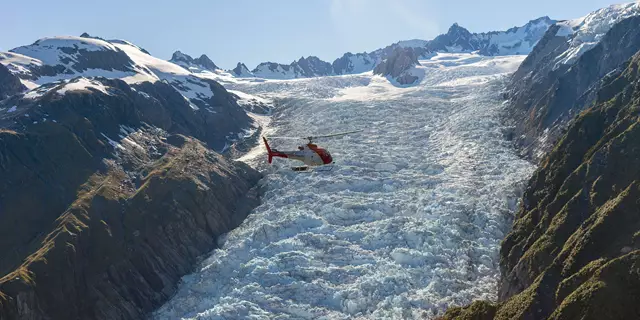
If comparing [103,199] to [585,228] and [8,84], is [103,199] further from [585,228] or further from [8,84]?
[8,84]

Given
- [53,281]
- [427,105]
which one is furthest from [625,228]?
[427,105]

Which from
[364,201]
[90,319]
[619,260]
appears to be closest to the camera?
[619,260]

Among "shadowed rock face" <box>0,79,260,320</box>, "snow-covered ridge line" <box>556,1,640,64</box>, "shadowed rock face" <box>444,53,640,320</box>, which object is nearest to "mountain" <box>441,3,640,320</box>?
"shadowed rock face" <box>444,53,640,320</box>

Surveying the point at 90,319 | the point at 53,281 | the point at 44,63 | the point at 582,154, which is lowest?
the point at 90,319

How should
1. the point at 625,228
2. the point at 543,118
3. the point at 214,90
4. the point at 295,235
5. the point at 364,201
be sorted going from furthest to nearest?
the point at 214,90, the point at 543,118, the point at 364,201, the point at 295,235, the point at 625,228

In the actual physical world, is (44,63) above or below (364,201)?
above

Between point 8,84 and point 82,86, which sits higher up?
point 8,84

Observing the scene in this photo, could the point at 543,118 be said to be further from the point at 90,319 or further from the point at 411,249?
the point at 90,319

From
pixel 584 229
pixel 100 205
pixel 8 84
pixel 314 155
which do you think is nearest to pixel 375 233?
pixel 314 155
